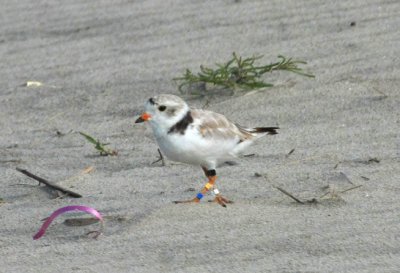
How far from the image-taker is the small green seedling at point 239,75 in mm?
6809

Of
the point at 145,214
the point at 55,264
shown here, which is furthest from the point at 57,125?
the point at 55,264

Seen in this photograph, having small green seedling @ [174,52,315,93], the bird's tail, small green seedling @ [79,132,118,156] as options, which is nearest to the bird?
the bird's tail

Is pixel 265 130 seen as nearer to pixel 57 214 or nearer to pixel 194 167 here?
pixel 194 167

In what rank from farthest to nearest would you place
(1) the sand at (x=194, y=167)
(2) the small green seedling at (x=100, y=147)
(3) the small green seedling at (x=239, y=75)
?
1. (3) the small green seedling at (x=239, y=75)
2. (2) the small green seedling at (x=100, y=147)
3. (1) the sand at (x=194, y=167)

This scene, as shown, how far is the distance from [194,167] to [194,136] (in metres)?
0.98

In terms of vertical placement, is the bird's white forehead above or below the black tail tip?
above


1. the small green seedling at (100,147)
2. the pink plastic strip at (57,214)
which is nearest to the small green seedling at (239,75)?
the small green seedling at (100,147)

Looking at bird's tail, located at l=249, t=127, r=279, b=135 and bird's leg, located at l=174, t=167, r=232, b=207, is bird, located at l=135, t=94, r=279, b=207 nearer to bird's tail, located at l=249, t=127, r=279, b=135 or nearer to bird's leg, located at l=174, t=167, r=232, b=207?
bird's leg, located at l=174, t=167, r=232, b=207

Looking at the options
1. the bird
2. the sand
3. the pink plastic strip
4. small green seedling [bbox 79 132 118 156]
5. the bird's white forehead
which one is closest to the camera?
the sand

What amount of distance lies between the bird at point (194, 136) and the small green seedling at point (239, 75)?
162 centimetres

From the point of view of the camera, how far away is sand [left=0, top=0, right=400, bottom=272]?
14.9 ft

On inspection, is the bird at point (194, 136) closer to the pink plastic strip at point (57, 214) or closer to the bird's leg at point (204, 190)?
the bird's leg at point (204, 190)

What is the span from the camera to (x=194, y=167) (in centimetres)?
589

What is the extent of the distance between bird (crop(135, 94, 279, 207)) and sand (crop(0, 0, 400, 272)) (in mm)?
222
